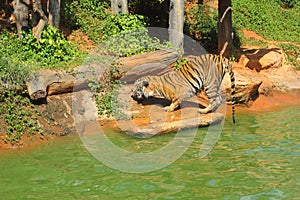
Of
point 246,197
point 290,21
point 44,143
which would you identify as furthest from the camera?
point 290,21

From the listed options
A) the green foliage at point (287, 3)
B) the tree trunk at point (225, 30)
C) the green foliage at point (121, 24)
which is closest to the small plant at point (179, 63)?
the green foliage at point (121, 24)

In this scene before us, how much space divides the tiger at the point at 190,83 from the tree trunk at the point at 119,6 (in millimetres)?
3307

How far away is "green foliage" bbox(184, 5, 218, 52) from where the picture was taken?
50.0 ft

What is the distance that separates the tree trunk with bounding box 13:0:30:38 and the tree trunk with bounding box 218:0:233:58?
18.4ft

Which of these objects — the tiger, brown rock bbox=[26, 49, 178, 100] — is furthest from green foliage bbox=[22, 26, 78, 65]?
the tiger

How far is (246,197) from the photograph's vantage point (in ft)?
19.1

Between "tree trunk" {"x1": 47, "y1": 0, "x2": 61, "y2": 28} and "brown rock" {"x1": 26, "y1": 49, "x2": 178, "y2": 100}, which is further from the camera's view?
"tree trunk" {"x1": 47, "y1": 0, "x2": 61, "y2": 28}

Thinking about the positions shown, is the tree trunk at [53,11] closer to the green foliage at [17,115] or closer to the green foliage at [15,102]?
the green foliage at [15,102]

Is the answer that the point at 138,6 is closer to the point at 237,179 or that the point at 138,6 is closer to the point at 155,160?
the point at 155,160

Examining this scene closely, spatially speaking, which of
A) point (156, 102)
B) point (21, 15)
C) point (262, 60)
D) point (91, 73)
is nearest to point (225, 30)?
point (262, 60)

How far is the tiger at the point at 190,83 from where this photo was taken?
1054 cm

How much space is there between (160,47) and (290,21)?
9210 millimetres

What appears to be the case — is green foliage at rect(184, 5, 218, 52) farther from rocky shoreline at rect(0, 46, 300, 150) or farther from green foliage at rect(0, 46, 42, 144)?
green foliage at rect(0, 46, 42, 144)

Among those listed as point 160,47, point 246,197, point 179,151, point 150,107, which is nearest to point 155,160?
point 179,151
